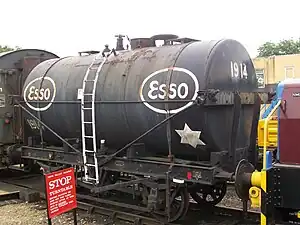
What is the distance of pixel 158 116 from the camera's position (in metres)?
6.71

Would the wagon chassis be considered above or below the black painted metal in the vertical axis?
below

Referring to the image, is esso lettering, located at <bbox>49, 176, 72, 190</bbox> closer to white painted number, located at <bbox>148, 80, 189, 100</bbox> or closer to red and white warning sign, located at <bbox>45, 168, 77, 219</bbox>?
red and white warning sign, located at <bbox>45, 168, 77, 219</bbox>

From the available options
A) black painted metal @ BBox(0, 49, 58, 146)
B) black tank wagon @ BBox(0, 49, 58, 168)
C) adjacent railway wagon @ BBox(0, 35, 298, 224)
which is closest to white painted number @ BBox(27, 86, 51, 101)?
adjacent railway wagon @ BBox(0, 35, 298, 224)

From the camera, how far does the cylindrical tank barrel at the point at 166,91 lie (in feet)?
20.8

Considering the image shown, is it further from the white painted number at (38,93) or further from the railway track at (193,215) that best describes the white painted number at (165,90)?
the white painted number at (38,93)

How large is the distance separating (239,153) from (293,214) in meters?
1.89

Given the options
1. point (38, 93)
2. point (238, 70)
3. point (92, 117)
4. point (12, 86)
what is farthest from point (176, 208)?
point (12, 86)

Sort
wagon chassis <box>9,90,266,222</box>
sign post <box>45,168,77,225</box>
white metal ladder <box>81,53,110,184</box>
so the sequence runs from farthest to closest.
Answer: white metal ladder <box>81,53,110,184</box> → wagon chassis <box>9,90,266,222</box> → sign post <box>45,168,77,225</box>

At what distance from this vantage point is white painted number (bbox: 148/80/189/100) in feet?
20.9

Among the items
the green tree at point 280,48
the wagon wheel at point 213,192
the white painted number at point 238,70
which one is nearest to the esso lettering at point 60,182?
the wagon wheel at point 213,192

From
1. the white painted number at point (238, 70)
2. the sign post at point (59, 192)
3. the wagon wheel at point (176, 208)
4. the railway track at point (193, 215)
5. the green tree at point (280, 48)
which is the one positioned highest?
the green tree at point (280, 48)

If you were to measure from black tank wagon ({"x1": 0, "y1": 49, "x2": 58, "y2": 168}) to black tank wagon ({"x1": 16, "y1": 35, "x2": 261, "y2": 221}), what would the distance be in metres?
1.96

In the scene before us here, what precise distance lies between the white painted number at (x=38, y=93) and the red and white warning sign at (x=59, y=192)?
2.77m

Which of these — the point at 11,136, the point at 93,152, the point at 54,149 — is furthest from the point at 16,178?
the point at 93,152
